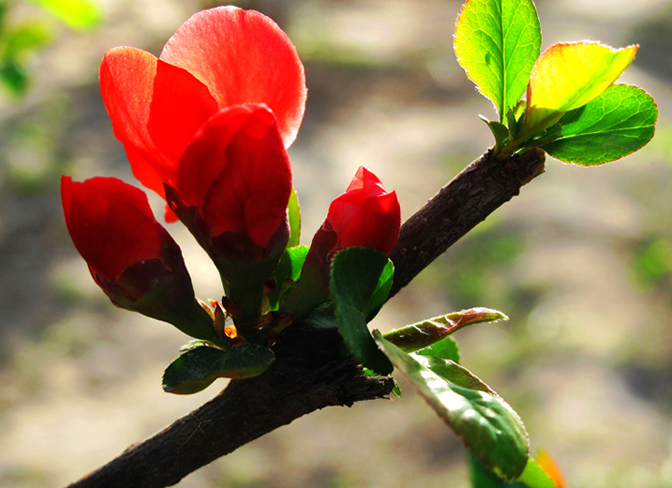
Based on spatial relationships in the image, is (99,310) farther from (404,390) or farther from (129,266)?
(129,266)

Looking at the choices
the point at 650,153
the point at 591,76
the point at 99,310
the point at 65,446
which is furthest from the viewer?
the point at 650,153

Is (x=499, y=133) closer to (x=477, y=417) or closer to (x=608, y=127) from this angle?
(x=608, y=127)

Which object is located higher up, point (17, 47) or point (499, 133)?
point (17, 47)

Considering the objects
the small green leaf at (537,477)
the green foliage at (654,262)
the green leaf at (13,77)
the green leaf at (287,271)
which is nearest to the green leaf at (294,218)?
the green leaf at (287,271)

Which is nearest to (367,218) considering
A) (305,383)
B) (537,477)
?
(305,383)

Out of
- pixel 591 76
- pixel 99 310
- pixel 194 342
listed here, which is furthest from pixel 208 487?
pixel 591 76
